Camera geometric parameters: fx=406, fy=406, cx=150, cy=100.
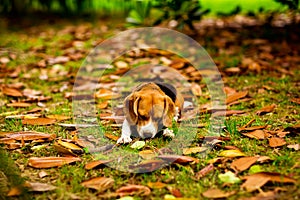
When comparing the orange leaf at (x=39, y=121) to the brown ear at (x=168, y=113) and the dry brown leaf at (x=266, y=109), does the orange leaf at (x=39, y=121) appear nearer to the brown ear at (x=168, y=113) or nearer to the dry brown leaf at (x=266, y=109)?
the brown ear at (x=168, y=113)

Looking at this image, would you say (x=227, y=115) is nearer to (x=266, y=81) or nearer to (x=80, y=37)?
(x=266, y=81)

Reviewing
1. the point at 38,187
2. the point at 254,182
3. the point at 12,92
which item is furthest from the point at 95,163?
the point at 12,92

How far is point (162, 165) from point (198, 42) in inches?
123

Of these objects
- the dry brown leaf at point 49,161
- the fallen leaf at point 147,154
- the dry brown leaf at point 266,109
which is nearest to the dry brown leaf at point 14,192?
the dry brown leaf at point 49,161

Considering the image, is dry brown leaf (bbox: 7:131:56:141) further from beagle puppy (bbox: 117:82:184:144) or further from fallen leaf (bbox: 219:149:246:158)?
fallen leaf (bbox: 219:149:246:158)

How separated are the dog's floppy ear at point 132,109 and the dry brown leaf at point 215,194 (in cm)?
70

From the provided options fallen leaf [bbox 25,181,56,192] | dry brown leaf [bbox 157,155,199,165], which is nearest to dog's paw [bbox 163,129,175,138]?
dry brown leaf [bbox 157,155,199,165]

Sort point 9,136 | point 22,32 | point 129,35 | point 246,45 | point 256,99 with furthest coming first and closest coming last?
1. point 22,32
2. point 129,35
3. point 246,45
4. point 256,99
5. point 9,136

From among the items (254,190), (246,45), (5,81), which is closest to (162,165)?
(254,190)

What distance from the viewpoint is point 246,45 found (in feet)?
16.1

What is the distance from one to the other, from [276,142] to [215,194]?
688 mm

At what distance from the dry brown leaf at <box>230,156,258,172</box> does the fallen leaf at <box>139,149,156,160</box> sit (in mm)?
454

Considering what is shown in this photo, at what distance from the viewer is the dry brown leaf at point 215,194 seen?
6.23 feet

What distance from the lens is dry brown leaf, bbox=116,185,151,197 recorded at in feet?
6.45
